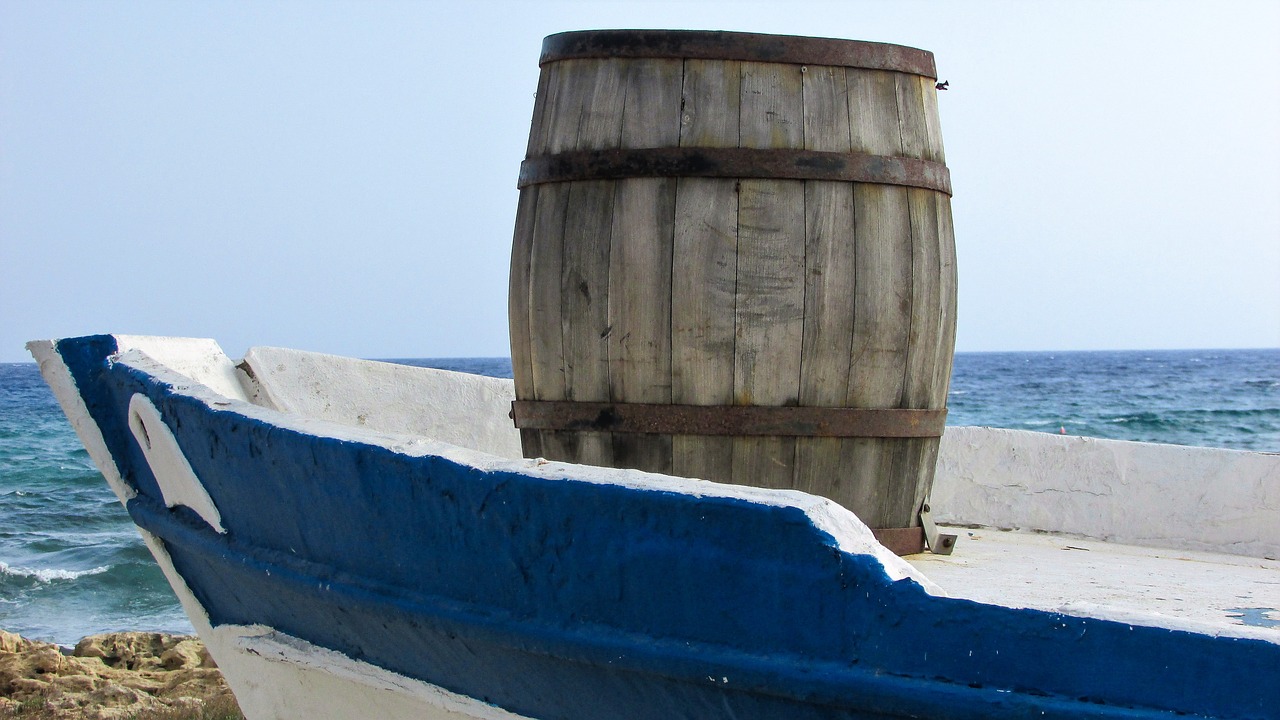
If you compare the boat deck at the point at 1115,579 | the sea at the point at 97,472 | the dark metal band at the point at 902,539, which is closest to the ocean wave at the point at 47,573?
the sea at the point at 97,472

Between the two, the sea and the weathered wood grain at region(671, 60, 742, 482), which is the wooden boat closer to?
the weathered wood grain at region(671, 60, 742, 482)

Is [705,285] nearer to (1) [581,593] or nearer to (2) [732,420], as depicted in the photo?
(2) [732,420]

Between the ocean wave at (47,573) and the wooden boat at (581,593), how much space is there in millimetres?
7525

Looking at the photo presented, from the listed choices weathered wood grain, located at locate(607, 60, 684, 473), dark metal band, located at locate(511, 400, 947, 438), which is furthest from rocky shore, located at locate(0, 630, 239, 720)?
weathered wood grain, located at locate(607, 60, 684, 473)

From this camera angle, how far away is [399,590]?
1744 millimetres

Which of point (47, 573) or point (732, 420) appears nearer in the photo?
point (732, 420)

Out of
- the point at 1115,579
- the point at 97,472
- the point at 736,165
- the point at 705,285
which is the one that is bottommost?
the point at 97,472

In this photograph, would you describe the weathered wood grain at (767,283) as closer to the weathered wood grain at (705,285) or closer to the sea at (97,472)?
the weathered wood grain at (705,285)

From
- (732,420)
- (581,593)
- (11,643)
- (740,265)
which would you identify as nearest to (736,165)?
(740,265)

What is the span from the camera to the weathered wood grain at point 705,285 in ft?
7.77

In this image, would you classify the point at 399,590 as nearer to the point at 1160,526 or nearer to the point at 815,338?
the point at 815,338

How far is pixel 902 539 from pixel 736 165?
0.97 meters

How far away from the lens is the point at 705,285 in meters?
2.37

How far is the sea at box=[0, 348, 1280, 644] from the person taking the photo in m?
8.44
